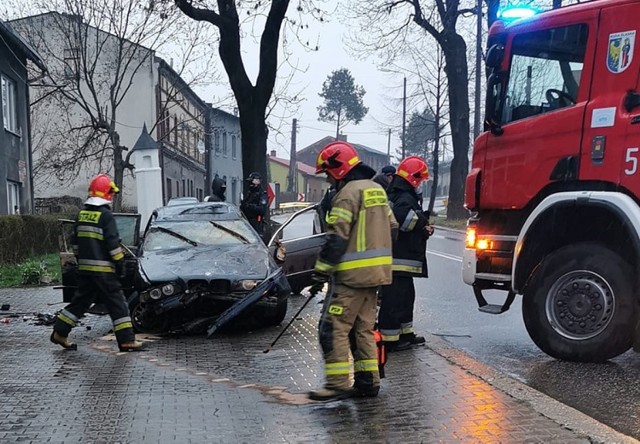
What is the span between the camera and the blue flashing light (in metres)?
6.61

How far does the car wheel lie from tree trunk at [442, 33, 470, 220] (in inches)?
816

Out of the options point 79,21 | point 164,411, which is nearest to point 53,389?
point 164,411

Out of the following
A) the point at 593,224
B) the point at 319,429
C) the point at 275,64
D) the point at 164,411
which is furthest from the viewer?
the point at 275,64

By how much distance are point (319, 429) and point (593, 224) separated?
10.8ft

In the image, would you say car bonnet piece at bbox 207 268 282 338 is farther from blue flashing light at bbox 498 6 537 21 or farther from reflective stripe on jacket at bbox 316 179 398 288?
blue flashing light at bbox 498 6 537 21

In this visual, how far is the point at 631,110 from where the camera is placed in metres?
5.48

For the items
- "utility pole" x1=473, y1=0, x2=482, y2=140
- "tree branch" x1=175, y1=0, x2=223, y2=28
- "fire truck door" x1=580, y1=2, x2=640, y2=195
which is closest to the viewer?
"fire truck door" x1=580, y1=2, x2=640, y2=195

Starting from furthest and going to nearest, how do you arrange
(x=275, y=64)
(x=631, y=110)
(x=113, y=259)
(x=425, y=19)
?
1. (x=425, y=19)
2. (x=275, y=64)
3. (x=113, y=259)
4. (x=631, y=110)

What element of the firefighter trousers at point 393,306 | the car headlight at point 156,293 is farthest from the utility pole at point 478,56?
the car headlight at point 156,293

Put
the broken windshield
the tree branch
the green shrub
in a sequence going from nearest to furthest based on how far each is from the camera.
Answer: the broken windshield
the green shrub
the tree branch

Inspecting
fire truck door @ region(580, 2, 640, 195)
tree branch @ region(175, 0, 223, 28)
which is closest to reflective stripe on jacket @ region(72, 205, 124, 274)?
fire truck door @ region(580, 2, 640, 195)

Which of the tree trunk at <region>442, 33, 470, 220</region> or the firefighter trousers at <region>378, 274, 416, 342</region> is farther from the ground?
the tree trunk at <region>442, 33, 470, 220</region>

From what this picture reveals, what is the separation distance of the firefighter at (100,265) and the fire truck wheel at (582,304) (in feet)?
13.1

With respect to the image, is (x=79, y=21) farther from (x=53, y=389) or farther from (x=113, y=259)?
(x=53, y=389)
